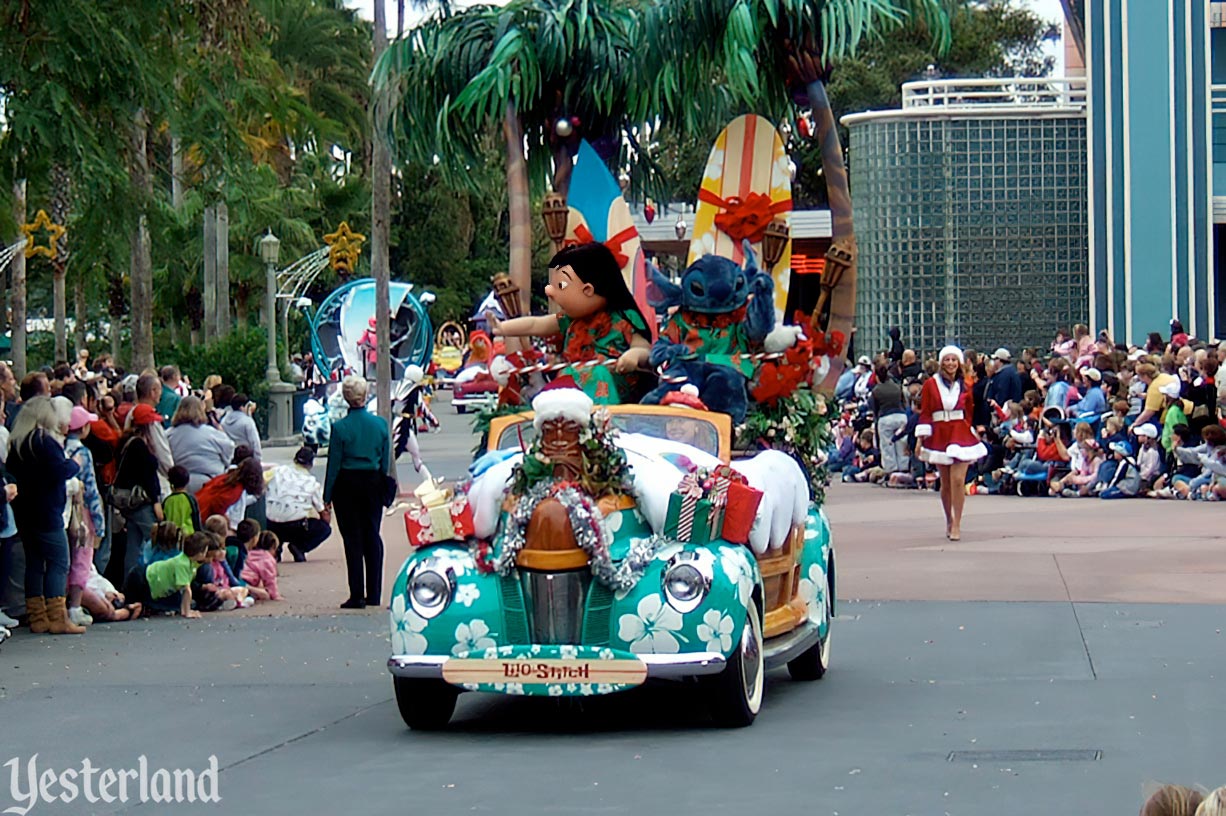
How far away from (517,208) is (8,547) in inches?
184

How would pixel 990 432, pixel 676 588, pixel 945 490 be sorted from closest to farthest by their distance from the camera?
pixel 676 588, pixel 945 490, pixel 990 432

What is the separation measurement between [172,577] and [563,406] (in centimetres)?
616

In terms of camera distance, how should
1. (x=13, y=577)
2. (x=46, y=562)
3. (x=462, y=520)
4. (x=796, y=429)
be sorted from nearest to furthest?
(x=462, y=520)
(x=796, y=429)
(x=46, y=562)
(x=13, y=577)

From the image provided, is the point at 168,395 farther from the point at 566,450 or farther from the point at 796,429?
the point at 566,450

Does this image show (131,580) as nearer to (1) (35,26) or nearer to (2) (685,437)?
(1) (35,26)

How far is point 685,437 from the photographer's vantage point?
10.6 meters

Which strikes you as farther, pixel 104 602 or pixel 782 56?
pixel 104 602

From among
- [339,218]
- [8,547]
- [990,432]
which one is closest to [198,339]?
[339,218]

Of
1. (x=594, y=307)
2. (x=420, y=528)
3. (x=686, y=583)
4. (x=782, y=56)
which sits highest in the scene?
(x=782, y=56)

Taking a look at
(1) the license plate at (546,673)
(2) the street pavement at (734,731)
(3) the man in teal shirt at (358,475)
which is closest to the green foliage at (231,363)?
(2) the street pavement at (734,731)

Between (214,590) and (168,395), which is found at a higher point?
(168,395)

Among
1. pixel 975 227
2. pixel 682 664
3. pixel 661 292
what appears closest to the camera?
pixel 682 664

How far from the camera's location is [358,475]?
14.8 meters

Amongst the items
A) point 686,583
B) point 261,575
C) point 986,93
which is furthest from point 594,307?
point 986,93
